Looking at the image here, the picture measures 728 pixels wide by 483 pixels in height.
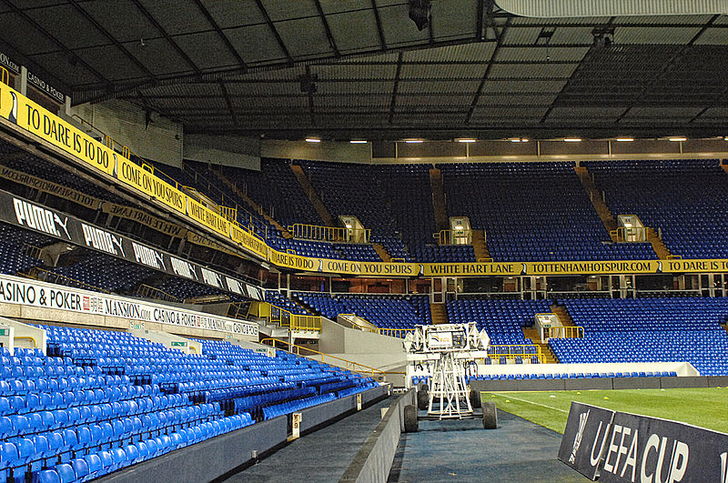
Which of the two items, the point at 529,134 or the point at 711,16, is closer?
the point at 711,16

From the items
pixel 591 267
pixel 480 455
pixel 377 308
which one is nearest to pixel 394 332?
pixel 377 308

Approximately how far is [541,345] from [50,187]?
79.8ft

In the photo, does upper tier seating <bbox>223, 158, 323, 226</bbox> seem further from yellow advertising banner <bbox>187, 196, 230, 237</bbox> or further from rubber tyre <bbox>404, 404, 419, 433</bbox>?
rubber tyre <bbox>404, 404, 419, 433</bbox>

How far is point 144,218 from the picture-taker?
2703cm

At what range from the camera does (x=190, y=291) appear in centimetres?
3091

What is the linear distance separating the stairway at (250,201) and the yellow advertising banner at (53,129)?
60.6ft

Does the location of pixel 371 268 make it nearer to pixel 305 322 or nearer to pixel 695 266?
pixel 305 322

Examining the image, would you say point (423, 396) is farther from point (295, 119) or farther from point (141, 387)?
point (295, 119)

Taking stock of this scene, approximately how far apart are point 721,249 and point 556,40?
19.9 m

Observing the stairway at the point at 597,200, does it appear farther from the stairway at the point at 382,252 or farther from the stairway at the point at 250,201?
the stairway at the point at 250,201

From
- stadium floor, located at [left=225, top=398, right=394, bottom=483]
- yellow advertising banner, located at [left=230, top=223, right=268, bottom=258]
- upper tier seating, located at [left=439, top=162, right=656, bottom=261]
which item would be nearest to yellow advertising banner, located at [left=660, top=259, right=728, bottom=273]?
upper tier seating, located at [left=439, top=162, right=656, bottom=261]

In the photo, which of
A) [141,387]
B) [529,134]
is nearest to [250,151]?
[529,134]

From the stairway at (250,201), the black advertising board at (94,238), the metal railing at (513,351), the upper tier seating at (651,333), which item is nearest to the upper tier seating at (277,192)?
the stairway at (250,201)

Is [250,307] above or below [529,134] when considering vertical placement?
below
